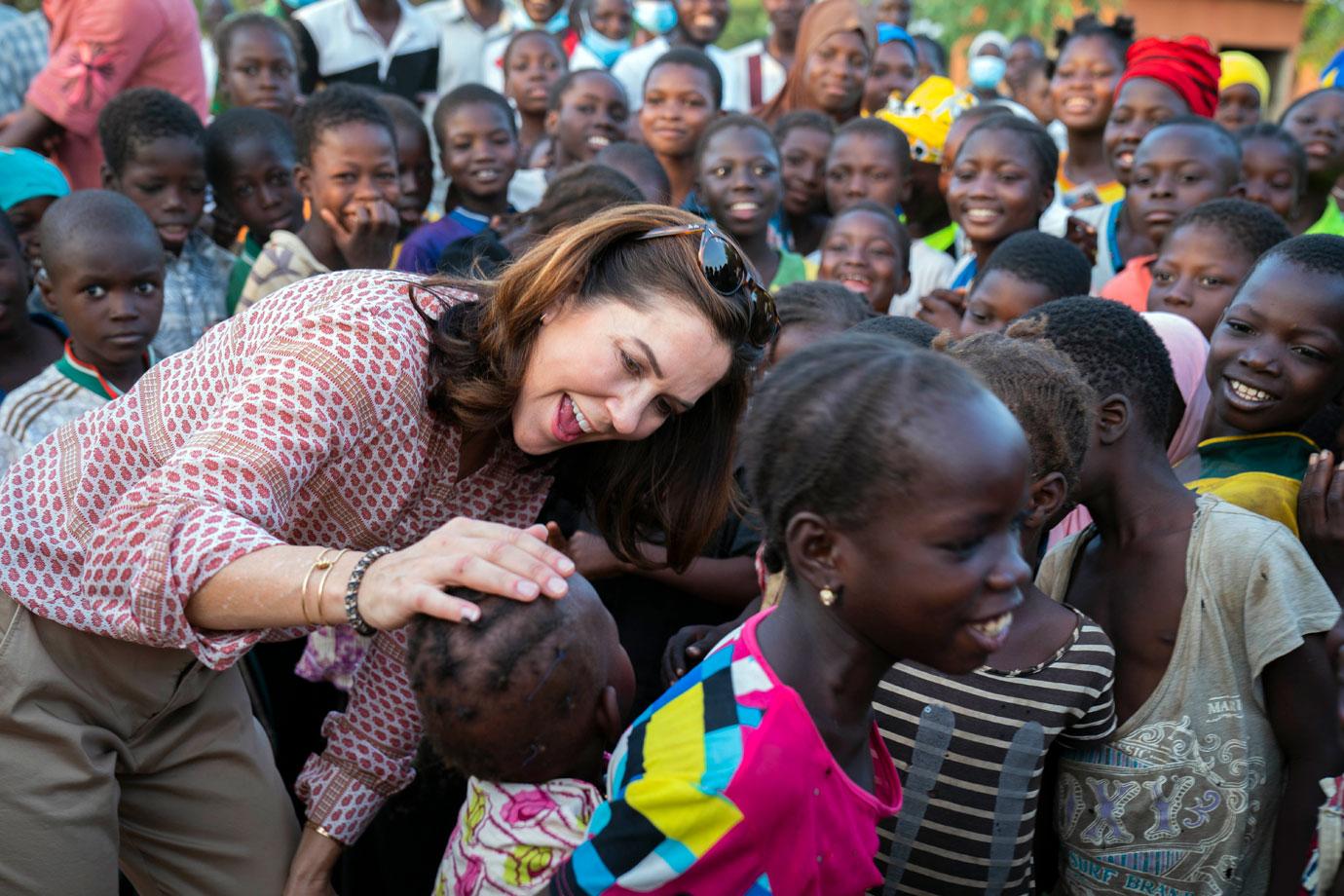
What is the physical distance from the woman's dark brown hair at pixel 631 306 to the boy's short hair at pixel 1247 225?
1870mm

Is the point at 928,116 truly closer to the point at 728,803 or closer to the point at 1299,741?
the point at 1299,741

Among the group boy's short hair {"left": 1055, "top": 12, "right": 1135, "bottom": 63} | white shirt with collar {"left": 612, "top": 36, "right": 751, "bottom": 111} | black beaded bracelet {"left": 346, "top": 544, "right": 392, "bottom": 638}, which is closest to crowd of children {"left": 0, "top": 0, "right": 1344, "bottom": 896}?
black beaded bracelet {"left": 346, "top": 544, "right": 392, "bottom": 638}

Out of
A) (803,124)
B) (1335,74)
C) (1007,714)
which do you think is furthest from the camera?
(1335,74)

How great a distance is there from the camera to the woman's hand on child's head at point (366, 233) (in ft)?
13.9

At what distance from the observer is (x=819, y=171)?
587 cm

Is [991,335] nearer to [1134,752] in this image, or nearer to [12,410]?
[1134,752]

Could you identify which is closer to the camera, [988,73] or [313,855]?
[313,855]

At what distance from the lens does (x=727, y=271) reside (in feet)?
7.01

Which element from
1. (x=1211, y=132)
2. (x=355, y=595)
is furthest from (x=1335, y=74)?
(x=355, y=595)

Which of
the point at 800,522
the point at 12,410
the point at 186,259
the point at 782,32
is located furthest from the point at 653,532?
the point at 782,32

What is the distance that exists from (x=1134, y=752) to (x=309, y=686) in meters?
2.58

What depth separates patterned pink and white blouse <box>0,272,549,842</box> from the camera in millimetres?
1731

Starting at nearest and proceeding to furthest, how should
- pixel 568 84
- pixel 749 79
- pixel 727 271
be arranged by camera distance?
pixel 727 271 < pixel 568 84 < pixel 749 79

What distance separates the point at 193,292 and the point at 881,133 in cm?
313
